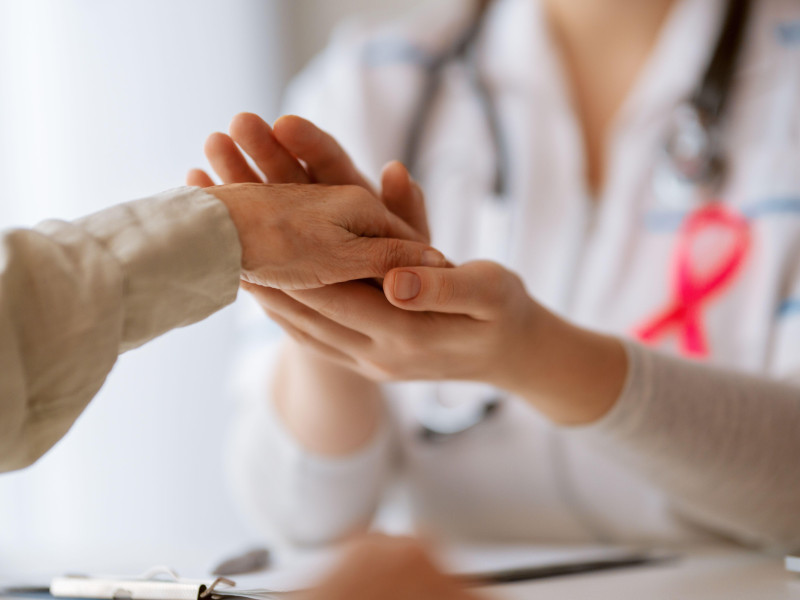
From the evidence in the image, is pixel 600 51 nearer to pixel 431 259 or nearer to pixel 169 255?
pixel 431 259

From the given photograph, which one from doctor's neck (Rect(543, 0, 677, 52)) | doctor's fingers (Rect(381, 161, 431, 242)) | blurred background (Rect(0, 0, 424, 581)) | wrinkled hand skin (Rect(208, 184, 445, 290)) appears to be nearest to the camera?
wrinkled hand skin (Rect(208, 184, 445, 290))

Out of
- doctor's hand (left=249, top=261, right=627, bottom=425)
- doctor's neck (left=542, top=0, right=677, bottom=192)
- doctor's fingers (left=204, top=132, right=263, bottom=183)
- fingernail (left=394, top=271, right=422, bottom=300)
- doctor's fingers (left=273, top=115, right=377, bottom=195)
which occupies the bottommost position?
doctor's hand (left=249, top=261, right=627, bottom=425)

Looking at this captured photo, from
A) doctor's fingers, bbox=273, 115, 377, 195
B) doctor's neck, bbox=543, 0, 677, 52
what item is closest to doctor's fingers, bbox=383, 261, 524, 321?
doctor's fingers, bbox=273, 115, 377, 195

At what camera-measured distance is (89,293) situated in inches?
11.9

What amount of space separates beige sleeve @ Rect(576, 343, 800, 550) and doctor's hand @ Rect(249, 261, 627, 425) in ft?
0.05

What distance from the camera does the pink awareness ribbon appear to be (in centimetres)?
64

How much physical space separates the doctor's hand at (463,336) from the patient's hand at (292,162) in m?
0.08

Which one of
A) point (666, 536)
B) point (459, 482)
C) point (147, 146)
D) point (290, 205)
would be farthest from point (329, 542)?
point (147, 146)

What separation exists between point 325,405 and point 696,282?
34cm

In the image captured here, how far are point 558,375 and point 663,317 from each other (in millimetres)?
239

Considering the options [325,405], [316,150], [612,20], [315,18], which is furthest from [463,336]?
[315,18]

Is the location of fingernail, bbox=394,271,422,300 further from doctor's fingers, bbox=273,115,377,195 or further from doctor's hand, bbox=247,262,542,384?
doctor's fingers, bbox=273,115,377,195

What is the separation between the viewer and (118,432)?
95 cm

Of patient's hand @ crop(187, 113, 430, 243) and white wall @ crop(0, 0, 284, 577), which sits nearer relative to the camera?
patient's hand @ crop(187, 113, 430, 243)
